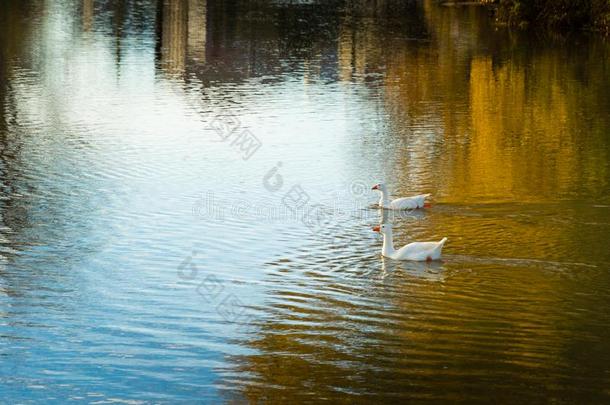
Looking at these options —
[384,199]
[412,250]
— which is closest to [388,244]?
[412,250]

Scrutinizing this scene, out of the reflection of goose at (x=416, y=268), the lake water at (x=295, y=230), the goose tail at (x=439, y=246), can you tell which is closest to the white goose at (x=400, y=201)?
the lake water at (x=295, y=230)

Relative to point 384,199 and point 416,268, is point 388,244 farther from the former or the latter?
point 384,199

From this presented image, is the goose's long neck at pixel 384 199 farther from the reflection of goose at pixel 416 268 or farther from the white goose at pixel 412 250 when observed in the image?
the reflection of goose at pixel 416 268

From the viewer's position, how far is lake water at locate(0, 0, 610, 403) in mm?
12828

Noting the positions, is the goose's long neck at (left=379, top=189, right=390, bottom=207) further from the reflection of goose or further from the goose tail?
the goose tail

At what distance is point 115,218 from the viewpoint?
19.7 metres

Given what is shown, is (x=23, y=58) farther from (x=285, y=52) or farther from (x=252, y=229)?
(x=252, y=229)

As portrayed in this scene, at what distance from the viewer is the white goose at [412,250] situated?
16.9 meters

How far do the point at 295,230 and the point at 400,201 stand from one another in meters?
2.10

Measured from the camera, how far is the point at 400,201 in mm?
20047

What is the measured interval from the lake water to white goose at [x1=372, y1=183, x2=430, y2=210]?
249 mm

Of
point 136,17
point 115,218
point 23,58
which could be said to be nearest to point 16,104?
point 23,58

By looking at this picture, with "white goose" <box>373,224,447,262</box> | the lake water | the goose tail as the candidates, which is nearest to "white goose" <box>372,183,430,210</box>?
the lake water

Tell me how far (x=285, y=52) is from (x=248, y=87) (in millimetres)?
9475
